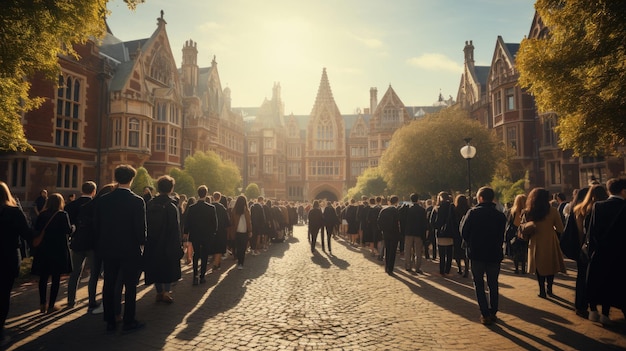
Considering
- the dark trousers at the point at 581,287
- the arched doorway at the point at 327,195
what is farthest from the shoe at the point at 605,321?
the arched doorway at the point at 327,195

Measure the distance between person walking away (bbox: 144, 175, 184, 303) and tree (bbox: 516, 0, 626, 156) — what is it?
38.6 ft

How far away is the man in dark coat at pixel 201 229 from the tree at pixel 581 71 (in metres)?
11.1

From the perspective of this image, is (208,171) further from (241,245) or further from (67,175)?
(241,245)

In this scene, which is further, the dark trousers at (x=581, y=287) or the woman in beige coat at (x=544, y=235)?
the woman in beige coat at (x=544, y=235)

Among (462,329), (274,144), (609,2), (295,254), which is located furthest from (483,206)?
(274,144)

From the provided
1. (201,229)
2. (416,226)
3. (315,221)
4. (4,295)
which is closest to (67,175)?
(315,221)

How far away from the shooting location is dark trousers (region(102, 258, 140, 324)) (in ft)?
18.2

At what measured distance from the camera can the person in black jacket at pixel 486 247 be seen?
618 centimetres

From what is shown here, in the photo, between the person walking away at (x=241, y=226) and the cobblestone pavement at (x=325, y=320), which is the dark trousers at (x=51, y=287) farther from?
the person walking away at (x=241, y=226)

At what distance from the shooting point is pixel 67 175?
24141 millimetres

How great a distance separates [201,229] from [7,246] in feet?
13.9

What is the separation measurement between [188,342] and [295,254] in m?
10.3

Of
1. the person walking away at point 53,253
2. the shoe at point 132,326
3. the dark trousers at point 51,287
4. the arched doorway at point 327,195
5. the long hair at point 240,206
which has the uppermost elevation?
the arched doorway at point 327,195

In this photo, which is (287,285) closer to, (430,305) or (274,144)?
(430,305)
